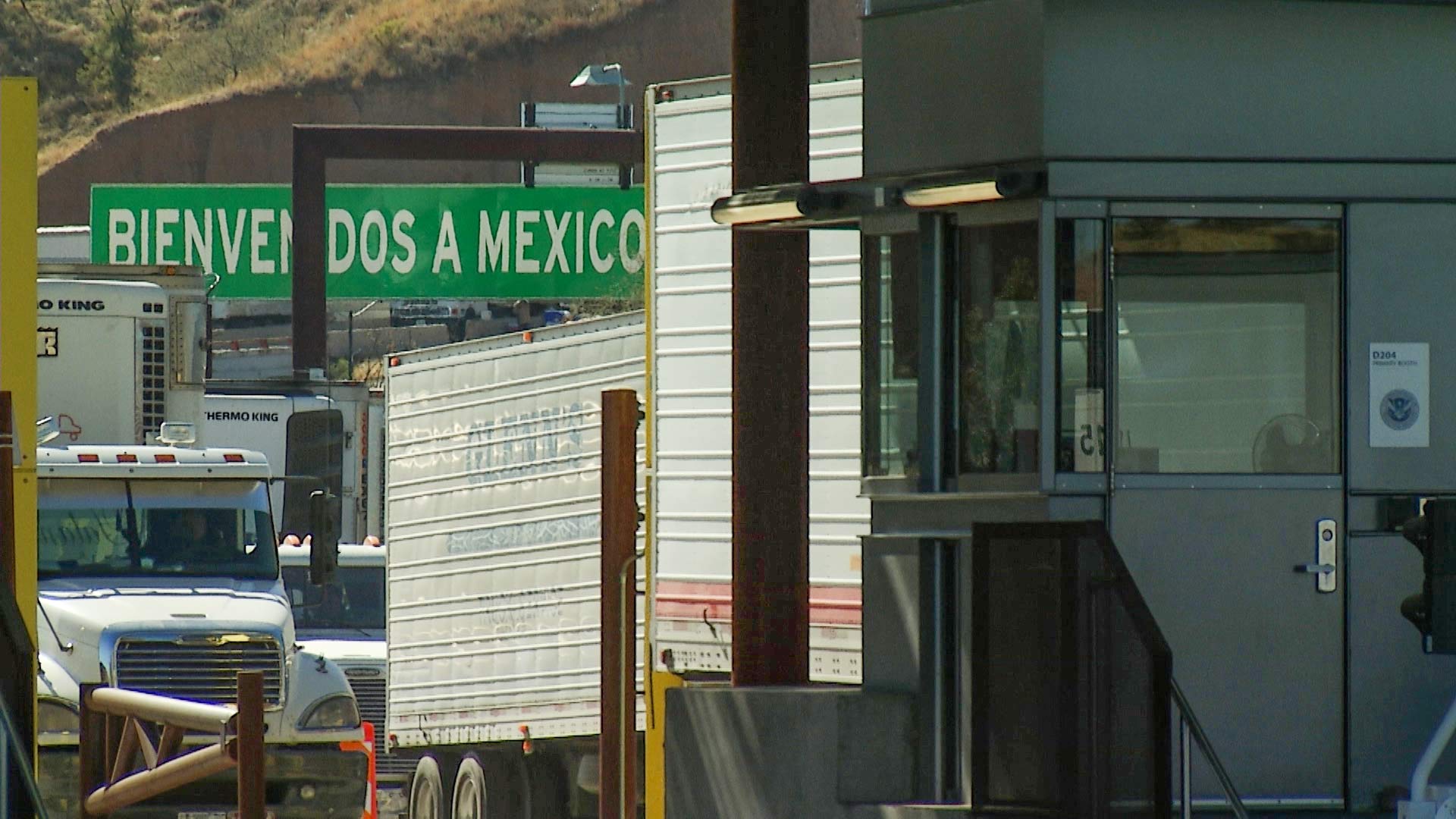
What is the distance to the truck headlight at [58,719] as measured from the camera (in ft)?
51.8

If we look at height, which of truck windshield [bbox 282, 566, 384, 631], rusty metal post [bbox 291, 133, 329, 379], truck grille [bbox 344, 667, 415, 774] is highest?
rusty metal post [bbox 291, 133, 329, 379]

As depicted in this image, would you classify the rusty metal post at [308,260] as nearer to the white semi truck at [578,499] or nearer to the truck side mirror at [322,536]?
the white semi truck at [578,499]

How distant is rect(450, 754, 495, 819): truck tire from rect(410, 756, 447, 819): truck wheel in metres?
0.20

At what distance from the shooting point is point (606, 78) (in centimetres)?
5047

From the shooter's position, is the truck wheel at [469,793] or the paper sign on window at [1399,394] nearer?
the paper sign on window at [1399,394]

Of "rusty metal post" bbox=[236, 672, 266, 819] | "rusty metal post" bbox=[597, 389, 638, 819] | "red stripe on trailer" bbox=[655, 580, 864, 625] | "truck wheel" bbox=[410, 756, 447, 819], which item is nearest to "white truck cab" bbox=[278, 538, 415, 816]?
"truck wheel" bbox=[410, 756, 447, 819]

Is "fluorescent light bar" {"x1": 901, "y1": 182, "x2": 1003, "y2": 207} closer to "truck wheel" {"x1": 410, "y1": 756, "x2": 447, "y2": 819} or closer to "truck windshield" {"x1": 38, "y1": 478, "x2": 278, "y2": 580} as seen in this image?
"truck windshield" {"x1": 38, "y1": 478, "x2": 278, "y2": 580}

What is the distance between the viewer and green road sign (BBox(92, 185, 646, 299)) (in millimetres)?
34375

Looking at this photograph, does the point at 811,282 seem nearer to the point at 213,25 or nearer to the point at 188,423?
the point at 188,423

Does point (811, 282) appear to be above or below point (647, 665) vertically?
above

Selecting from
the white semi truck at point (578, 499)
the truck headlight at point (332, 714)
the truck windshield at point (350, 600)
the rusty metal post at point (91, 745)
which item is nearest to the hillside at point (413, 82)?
the truck windshield at point (350, 600)

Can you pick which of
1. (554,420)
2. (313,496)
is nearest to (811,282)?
(554,420)

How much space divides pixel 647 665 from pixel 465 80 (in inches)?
2595

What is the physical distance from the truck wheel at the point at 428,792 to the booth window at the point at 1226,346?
33.3 ft
